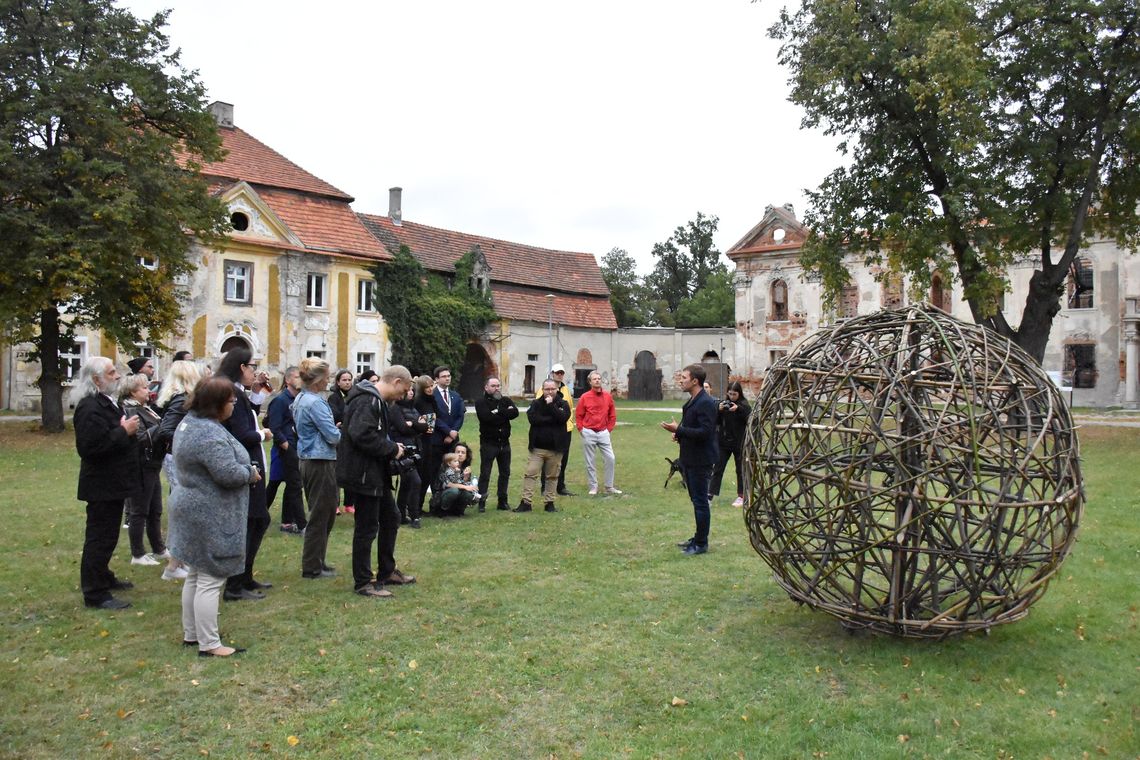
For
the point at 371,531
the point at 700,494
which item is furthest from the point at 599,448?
the point at 371,531

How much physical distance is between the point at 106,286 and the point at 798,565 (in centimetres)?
2021

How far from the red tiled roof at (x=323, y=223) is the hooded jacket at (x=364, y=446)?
1071 inches

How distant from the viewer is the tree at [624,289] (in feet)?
229

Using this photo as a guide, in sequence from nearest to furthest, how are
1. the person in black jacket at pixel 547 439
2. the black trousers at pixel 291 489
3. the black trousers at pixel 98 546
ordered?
the black trousers at pixel 98 546, the black trousers at pixel 291 489, the person in black jacket at pixel 547 439

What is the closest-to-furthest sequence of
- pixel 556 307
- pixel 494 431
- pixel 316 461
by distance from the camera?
pixel 316 461
pixel 494 431
pixel 556 307

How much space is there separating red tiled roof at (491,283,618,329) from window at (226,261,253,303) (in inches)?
499

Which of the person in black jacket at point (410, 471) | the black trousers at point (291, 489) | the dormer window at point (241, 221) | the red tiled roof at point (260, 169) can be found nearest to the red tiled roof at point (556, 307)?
the red tiled roof at point (260, 169)

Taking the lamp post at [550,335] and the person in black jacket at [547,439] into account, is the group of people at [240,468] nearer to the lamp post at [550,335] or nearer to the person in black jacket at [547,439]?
the person in black jacket at [547,439]

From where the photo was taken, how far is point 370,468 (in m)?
6.65

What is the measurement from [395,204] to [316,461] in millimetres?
35211

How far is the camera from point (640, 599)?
271 inches

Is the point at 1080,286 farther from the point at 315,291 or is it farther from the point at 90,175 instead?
the point at 90,175

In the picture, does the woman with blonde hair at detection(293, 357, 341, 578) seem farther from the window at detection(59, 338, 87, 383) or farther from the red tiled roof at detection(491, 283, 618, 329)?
the red tiled roof at detection(491, 283, 618, 329)

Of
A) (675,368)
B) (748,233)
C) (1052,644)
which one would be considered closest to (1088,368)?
(748,233)
